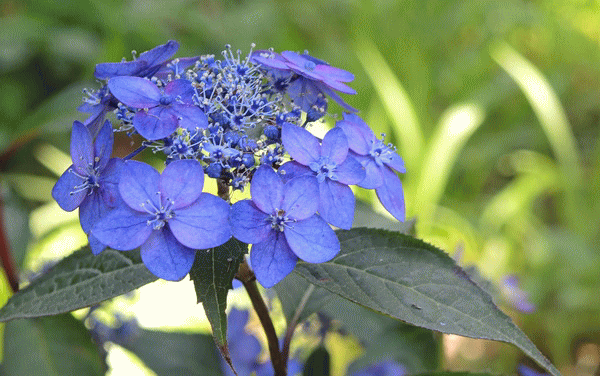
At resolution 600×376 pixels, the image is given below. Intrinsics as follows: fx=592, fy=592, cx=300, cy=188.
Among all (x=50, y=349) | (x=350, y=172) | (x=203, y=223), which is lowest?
(x=50, y=349)

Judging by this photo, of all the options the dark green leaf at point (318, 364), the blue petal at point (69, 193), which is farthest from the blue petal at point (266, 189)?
the dark green leaf at point (318, 364)

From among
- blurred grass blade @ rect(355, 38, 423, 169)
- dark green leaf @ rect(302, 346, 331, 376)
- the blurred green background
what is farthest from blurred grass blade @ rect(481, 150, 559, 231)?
dark green leaf @ rect(302, 346, 331, 376)

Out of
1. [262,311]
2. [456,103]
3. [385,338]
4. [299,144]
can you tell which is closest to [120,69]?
[299,144]

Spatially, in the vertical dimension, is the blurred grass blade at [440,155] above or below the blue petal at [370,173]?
above

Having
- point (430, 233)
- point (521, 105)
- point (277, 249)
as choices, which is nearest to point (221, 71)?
point (277, 249)

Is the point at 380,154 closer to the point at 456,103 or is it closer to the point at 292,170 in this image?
the point at 292,170

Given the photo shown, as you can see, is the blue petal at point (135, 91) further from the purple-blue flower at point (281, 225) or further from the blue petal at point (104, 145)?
the purple-blue flower at point (281, 225)
